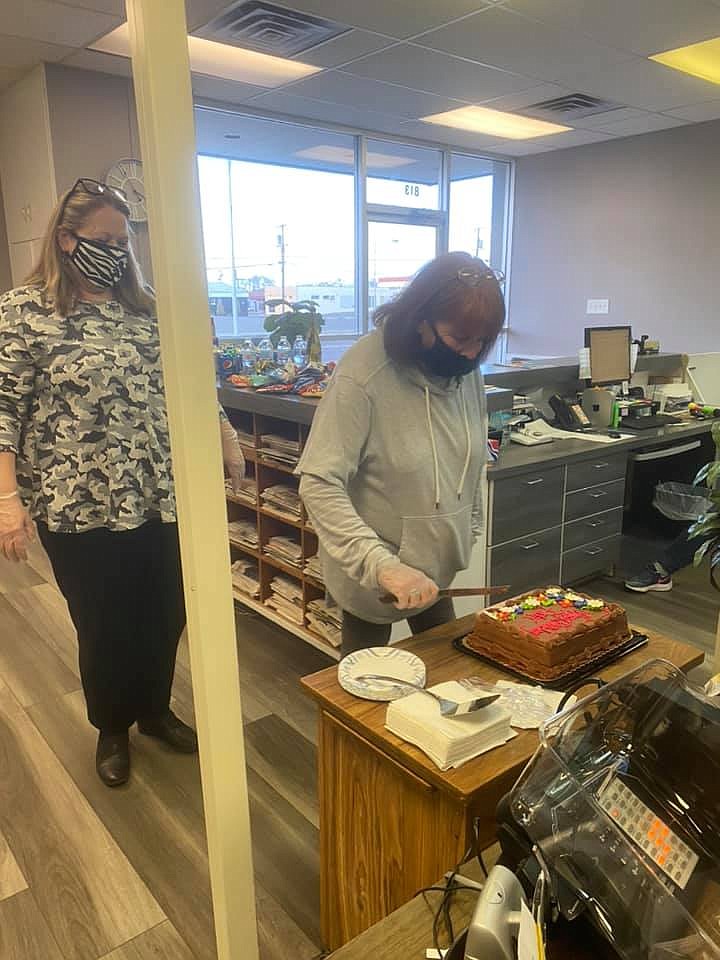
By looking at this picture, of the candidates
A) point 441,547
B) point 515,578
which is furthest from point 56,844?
point 515,578

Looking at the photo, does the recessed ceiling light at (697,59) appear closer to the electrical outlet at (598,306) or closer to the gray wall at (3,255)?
the electrical outlet at (598,306)

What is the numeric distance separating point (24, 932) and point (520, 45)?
4384 mm

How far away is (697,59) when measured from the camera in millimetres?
4484

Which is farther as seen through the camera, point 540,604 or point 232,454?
point 232,454

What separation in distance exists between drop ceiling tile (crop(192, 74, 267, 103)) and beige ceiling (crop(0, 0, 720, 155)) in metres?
0.01

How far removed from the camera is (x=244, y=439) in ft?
10.0

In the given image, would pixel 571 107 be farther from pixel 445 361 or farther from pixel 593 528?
pixel 445 361

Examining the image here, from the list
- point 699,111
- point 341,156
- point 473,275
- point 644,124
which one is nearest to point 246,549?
point 473,275

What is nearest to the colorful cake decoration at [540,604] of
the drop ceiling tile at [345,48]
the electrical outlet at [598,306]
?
the drop ceiling tile at [345,48]

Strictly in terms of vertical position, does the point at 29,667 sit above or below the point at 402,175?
below

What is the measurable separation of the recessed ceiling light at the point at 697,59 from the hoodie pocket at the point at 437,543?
12.6 ft

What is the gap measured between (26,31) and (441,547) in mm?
3677

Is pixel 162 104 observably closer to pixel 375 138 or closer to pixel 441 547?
pixel 441 547

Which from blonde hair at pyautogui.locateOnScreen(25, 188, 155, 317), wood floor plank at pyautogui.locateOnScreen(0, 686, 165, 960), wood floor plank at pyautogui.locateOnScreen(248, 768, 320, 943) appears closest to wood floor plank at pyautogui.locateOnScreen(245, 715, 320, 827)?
wood floor plank at pyautogui.locateOnScreen(248, 768, 320, 943)
